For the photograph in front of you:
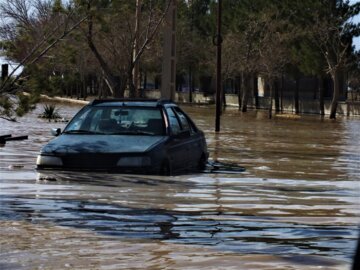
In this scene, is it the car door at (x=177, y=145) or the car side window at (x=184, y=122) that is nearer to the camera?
the car door at (x=177, y=145)

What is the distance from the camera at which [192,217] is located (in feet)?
25.2

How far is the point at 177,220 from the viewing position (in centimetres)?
747

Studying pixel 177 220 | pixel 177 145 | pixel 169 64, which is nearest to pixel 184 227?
pixel 177 220

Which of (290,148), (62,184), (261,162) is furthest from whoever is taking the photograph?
(290,148)

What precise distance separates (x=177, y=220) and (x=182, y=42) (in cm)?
6299

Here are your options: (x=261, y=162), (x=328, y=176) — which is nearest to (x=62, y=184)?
(x=328, y=176)

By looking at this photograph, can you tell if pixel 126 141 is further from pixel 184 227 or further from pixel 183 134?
pixel 184 227

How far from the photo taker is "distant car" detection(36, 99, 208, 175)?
10539mm

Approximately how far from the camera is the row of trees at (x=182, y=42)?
562 inches

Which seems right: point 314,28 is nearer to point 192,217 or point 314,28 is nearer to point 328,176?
point 328,176

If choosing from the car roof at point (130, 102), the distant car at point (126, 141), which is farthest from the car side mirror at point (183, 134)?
the car roof at point (130, 102)

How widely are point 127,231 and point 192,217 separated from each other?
1.03 metres

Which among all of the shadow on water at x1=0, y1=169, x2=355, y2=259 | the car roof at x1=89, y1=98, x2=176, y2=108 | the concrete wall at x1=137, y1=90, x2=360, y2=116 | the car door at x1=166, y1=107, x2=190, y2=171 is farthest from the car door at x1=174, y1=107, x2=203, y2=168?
the concrete wall at x1=137, y1=90, x2=360, y2=116

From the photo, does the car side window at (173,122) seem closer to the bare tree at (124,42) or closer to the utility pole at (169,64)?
the bare tree at (124,42)
